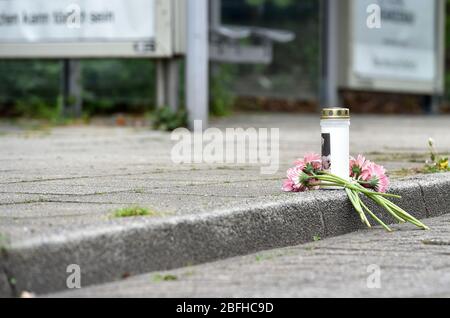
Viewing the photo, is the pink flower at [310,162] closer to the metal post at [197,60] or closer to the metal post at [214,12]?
the metal post at [197,60]

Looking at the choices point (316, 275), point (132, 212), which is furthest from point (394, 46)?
point (316, 275)

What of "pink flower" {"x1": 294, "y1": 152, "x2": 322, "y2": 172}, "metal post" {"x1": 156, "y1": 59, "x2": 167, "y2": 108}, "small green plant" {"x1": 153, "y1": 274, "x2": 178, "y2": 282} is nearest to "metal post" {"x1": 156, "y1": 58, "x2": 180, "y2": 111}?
"metal post" {"x1": 156, "y1": 59, "x2": 167, "y2": 108}

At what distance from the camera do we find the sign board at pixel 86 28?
9.39 m

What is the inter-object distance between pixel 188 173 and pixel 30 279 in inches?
96.9

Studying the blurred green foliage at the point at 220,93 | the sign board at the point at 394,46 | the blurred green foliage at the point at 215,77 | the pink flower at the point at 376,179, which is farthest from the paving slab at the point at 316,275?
the sign board at the point at 394,46

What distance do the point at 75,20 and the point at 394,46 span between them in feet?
16.9

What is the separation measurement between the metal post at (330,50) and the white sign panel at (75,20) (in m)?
3.79

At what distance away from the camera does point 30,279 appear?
115 inches

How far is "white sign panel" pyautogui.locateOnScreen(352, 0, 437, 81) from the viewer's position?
41.7 feet

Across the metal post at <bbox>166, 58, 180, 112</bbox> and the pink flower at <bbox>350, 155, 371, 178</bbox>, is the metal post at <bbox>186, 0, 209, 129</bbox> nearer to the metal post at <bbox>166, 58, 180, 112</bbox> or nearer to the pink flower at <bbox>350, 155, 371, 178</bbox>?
the metal post at <bbox>166, 58, 180, 112</bbox>

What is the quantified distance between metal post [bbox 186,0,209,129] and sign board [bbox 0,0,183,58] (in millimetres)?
223

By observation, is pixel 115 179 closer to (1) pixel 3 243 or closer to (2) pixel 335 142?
(2) pixel 335 142
